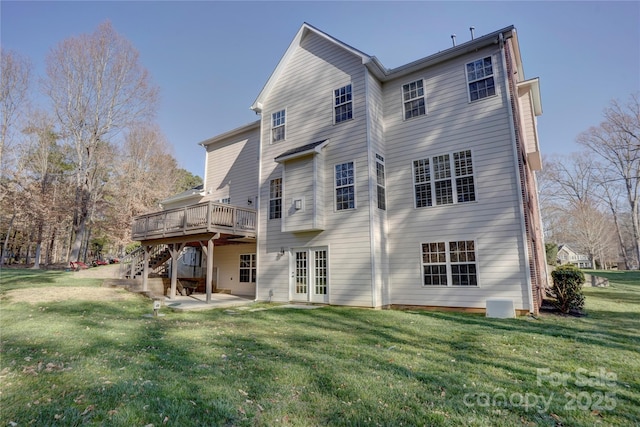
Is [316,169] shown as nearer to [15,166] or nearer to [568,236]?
[15,166]

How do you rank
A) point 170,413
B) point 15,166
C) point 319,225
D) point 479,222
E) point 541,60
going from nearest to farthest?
point 170,413
point 479,222
point 319,225
point 541,60
point 15,166

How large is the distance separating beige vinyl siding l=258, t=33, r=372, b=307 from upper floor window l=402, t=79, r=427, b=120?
5.46ft

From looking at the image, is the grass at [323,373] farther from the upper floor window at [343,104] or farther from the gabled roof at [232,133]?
the gabled roof at [232,133]

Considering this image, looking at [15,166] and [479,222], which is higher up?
[15,166]

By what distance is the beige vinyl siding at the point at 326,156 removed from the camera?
36.9ft

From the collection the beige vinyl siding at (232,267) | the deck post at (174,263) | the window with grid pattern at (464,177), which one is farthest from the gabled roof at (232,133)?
the window with grid pattern at (464,177)

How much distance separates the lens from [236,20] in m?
15.0

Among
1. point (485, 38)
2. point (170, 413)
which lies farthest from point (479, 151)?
point (170, 413)

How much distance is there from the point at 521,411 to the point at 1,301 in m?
15.1

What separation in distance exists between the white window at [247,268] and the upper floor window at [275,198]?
3.25 meters

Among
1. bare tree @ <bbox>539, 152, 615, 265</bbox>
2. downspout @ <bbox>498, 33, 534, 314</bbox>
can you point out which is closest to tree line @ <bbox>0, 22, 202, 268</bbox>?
downspout @ <bbox>498, 33, 534, 314</bbox>

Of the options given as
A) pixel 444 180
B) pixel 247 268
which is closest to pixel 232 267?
pixel 247 268

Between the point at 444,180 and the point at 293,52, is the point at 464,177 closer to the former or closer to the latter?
the point at 444,180

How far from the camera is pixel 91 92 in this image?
2334 centimetres
